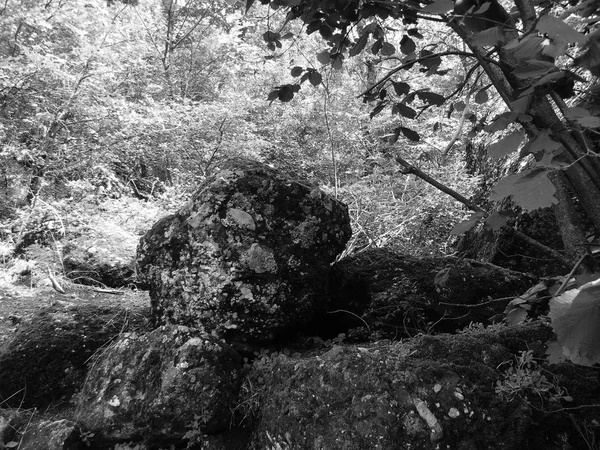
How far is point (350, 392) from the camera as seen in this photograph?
Result: 5.99 ft

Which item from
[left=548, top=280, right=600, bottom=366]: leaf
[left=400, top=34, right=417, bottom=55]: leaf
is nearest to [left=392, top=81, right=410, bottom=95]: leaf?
[left=400, top=34, right=417, bottom=55]: leaf

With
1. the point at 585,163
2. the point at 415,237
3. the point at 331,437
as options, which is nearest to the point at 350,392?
the point at 331,437

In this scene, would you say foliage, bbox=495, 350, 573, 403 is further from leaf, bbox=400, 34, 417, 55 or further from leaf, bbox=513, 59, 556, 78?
leaf, bbox=400, 34, 417, 55

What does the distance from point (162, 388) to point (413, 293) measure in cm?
183

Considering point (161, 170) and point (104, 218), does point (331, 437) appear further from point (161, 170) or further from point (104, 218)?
point (161, 170)

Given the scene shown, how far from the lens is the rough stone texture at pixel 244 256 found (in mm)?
2660

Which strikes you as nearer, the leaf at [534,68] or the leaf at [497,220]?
the leaf at [534,68]

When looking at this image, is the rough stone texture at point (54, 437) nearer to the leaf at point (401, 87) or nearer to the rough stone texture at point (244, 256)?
the rough stone texture at point (244, 256)

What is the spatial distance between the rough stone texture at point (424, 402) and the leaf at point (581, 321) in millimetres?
976

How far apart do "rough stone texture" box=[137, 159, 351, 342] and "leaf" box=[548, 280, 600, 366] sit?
6.55ft

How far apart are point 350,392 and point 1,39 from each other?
7.62 m

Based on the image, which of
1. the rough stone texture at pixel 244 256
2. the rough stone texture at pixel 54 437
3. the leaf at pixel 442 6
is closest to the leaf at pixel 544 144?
the leaf at pixel 442 6

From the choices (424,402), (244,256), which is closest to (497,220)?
(424,402)

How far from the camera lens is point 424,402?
1699 millimetres
